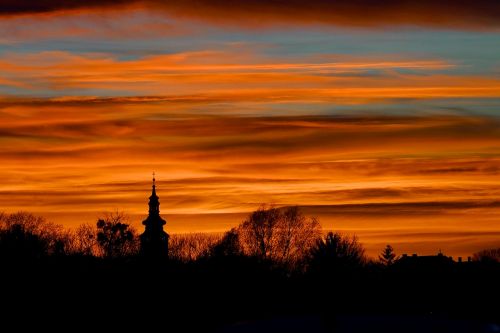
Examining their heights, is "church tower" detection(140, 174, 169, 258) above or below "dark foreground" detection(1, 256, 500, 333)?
above

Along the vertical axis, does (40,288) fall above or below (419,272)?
below

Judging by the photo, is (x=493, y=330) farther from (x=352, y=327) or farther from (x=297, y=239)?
(x=297, y=239)

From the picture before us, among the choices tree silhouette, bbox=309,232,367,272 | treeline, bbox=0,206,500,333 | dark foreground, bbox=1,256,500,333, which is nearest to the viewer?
dark foreground, bbox=1,256,500,333

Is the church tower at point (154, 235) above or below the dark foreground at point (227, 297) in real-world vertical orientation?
above

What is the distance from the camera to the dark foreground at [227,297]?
2547 inches

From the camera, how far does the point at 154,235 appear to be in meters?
181

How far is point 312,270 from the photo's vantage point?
160 metres

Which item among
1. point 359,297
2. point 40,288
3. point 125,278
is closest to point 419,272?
point 359,297

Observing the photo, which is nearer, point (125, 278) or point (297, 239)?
point (125, 278)

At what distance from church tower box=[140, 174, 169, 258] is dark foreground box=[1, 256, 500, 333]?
6383 mm

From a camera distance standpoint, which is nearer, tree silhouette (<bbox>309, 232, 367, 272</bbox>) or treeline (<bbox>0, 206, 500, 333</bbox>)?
treeline (<bbox>0, 206, 500, 333</bbox>)

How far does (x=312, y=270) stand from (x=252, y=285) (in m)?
27.1

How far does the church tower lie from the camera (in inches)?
6854

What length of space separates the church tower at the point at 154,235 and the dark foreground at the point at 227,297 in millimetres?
6383
